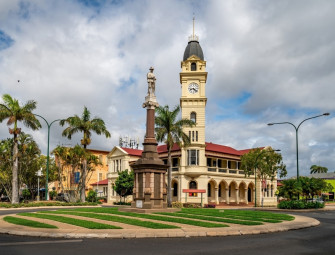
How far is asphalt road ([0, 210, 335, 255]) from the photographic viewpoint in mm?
10125

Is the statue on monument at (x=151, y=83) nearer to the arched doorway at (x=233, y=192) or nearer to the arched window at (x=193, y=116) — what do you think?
the arched window at (x=193, y=116)

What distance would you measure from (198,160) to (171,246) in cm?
4068

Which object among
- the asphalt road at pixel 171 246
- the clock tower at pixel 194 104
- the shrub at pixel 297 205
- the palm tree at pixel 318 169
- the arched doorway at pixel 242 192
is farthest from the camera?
the palm tree at pixel 318 169

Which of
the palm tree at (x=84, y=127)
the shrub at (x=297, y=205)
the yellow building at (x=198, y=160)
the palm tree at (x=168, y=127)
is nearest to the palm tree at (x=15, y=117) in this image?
the palm tree at (x=84, y=127)

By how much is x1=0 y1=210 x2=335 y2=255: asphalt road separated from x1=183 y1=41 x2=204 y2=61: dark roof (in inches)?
1731

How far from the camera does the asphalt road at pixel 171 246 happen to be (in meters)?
10.1

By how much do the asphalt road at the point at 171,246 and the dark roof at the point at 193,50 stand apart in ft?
144

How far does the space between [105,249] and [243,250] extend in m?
4.23

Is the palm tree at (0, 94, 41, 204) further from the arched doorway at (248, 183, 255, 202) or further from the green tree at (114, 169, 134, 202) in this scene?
the arched doorway at (248, 183, 255, 202)

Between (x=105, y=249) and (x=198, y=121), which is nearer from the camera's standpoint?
(x=105, y=249)

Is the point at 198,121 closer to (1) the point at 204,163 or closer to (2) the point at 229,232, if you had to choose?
(1) the point at 204,163

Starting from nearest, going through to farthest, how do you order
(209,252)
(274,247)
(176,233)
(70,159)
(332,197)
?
(209,252), (274,247), (176,233), (70,159), (332,197)

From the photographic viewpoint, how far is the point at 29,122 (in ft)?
122

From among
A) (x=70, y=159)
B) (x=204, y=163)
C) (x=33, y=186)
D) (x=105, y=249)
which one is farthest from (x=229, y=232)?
(x=33, y=186)
